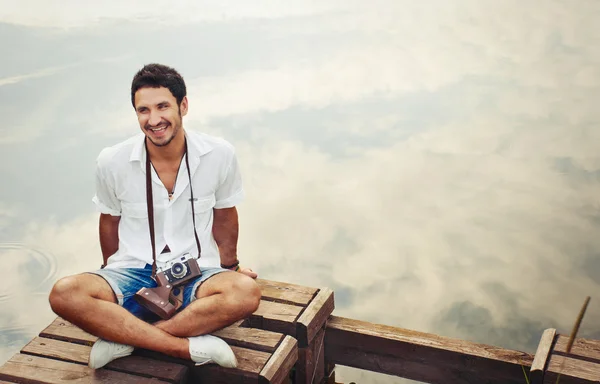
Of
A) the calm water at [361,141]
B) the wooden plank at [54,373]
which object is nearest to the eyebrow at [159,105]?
the wooden plank at [54,373]

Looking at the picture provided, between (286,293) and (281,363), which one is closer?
(281,363)

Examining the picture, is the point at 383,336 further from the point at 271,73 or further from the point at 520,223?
the point at 271,73

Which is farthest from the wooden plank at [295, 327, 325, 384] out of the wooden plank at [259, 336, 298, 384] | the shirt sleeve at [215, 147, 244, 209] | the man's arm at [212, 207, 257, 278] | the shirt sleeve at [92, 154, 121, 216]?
the shirt sleeve at [92, 154, 121, 216]

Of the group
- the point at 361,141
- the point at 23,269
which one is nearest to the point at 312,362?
the point at 23,269

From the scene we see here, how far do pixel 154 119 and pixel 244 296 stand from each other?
733mm

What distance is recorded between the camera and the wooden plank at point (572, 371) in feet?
8.75

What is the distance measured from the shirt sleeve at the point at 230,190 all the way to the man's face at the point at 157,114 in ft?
0.98

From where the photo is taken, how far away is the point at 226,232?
10.3ft

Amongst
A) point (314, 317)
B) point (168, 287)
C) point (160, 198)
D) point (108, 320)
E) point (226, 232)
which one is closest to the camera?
point (108, 320)

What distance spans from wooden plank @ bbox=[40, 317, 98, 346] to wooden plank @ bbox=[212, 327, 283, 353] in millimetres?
488

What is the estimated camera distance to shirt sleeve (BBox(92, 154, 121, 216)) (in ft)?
9.50

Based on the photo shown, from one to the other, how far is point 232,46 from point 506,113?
Answer: 2.40 metres

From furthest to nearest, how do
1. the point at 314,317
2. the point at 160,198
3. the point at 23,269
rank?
the point at 23,269 → the point at 314,317 → the point at 160,198

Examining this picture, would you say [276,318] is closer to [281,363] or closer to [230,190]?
[281,363]
